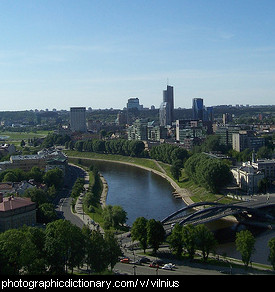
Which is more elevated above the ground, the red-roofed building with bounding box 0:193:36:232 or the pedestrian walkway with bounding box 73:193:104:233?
the red-roofed building with bounding box 0:193:36:232

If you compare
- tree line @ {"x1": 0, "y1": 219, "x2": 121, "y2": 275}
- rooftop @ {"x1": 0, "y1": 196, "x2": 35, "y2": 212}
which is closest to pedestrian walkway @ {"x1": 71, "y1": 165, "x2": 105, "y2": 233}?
rooftop @ {"x1": 0, "y1": 196, "x2": 35, "y2": 212}

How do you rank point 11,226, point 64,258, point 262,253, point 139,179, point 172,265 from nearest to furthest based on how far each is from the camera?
1. point 64,258
2. point 172,265
3. point 262,253
4. point 11,226
5. point 139,179

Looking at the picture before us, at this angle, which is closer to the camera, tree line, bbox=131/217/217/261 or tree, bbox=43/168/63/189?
tree line, bbox=131/217/217/261

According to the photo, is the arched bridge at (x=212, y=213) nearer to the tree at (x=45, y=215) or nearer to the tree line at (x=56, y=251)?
the tree at (x=45, y=215)

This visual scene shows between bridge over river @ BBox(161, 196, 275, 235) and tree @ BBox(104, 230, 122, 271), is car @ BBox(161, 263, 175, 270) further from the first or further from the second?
bridge over river @ BBox(161, 196, 275, 235)

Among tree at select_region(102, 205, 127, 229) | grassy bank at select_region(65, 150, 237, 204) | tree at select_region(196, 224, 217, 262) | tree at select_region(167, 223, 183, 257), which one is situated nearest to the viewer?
tree at select_region(196, 224, 217, 262)
